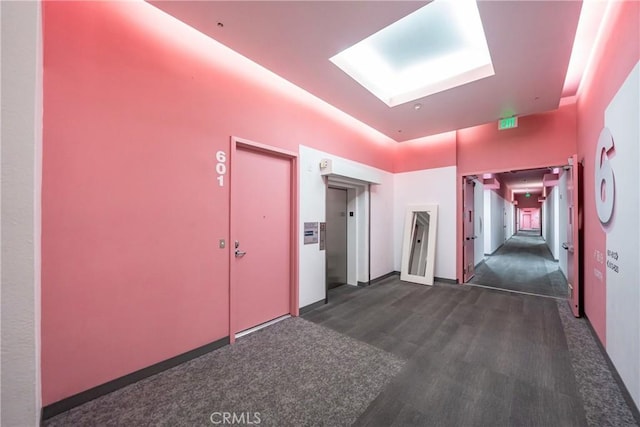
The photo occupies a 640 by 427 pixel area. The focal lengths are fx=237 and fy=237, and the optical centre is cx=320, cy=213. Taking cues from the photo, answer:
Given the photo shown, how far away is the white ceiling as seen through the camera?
2.02 metres

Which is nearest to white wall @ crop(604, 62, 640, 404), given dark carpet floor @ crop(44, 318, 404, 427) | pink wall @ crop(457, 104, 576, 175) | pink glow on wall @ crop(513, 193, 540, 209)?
dark carpet floor @ crop(44, 318, 404, 427)

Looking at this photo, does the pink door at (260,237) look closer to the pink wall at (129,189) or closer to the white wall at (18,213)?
the pink wall at (129,189)

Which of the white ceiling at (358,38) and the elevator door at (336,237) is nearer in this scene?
the white ceiling at (358,38)

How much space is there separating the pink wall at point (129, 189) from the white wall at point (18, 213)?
2.60ft

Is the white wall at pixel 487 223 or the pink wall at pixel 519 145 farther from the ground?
the pink wall at pixel 519 145

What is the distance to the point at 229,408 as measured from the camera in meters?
1.81

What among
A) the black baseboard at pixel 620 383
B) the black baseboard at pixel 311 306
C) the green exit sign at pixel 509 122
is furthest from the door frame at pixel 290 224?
the green exit sign at pixel 509 122

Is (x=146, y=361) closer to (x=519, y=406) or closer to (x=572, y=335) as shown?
(x=519, y=406)

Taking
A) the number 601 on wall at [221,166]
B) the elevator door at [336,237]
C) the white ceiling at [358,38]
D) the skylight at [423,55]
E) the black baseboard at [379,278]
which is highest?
the skylight at [423,55]

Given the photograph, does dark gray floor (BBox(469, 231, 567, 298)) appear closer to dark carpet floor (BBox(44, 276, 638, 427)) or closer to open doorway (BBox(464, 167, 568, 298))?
open doorway (BBox(464, 167, 568, 298))

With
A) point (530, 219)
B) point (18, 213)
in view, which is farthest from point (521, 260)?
point (530, 219)

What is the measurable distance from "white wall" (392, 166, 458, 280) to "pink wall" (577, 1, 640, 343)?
78.0 inches

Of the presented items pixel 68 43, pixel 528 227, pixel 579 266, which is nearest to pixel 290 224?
pixel 68 43

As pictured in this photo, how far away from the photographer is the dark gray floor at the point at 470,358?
1750mm
